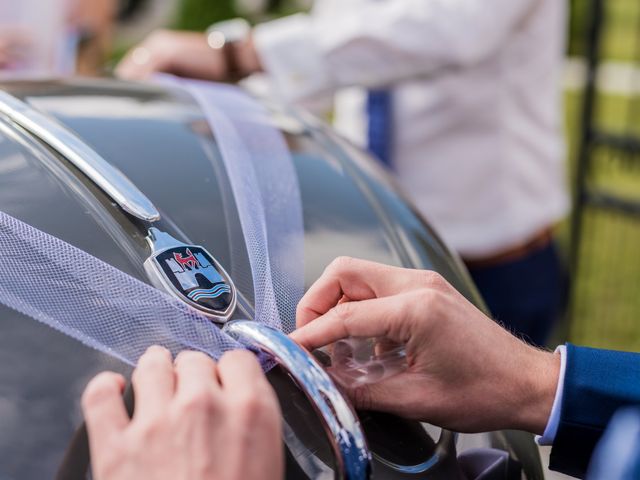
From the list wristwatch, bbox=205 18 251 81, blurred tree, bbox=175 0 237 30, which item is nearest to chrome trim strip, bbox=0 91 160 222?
wristwatch, bbox=205 18 251 81

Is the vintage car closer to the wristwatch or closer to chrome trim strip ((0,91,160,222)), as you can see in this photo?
chrome trim strip ((0,91,160,222))

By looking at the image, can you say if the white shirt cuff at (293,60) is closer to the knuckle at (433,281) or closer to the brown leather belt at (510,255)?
the brown leather belt at (510,255)

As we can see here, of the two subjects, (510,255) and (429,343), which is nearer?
(429,343)

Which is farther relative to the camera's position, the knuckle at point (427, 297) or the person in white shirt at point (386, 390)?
the knuckle at point (427, 297)

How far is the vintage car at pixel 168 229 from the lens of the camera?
2.66 feet

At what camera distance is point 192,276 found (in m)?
0.91

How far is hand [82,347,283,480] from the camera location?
2.43 feet

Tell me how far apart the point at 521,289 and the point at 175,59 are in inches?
39.6

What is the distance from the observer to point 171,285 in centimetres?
90

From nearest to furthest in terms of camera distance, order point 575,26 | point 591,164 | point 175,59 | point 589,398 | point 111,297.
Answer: point 111,297 → point 589,398 → point 175,59 → point 591,164 → point 575,26

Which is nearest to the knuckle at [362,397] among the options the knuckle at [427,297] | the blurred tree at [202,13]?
the knuckle at [427,297]

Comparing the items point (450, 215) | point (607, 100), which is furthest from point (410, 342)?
point (607, 100)

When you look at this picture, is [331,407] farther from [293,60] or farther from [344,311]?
[293,60]

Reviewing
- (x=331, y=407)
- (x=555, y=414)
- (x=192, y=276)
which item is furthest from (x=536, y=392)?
(x=192, y=276)
